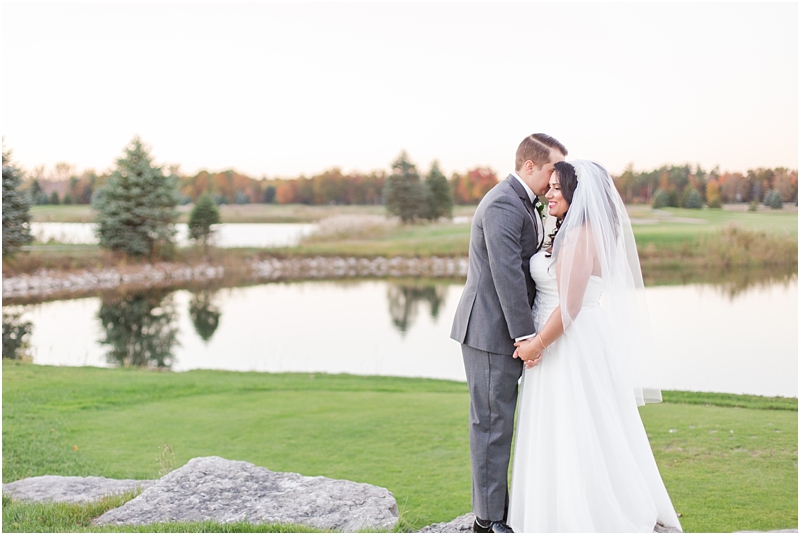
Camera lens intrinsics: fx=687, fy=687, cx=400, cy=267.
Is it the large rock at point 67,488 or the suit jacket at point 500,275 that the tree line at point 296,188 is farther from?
the suit jacket at point 500,275

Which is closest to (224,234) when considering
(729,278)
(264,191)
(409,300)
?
(264,191)

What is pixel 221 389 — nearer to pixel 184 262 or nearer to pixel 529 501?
pixel 529 501

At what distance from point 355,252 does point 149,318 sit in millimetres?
18160

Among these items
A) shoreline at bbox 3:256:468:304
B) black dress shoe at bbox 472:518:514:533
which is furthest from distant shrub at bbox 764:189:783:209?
black dress shoe at bbox 472:518:514:533

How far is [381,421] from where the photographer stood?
23.2 feet

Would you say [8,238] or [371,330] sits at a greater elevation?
[8,238]

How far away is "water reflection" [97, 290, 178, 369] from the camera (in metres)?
14.3

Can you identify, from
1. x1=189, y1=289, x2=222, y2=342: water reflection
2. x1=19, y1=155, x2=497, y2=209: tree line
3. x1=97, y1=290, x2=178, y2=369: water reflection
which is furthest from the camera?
x1=19, y1=155, x2=497, y2=209: tree line

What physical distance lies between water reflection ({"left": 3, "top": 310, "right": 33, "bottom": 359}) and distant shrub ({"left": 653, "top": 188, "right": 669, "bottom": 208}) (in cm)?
2897

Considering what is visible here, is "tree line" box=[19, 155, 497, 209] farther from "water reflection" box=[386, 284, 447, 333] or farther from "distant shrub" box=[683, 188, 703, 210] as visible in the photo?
"water reflection" box=[386, 284, 447, 333]

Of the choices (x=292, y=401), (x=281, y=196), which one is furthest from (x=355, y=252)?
(x=292, y=401)

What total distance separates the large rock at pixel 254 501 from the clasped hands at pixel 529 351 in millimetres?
1192

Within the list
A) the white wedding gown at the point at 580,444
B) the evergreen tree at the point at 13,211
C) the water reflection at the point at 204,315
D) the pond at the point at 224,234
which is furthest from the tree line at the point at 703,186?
→ the white wedding gown at the point at 580,444

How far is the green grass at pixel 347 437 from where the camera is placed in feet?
16.1
